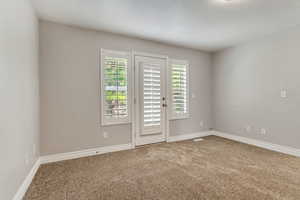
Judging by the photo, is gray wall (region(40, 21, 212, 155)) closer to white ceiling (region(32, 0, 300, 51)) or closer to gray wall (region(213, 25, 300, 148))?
white ceiling (region(32, 0, 300, 51))

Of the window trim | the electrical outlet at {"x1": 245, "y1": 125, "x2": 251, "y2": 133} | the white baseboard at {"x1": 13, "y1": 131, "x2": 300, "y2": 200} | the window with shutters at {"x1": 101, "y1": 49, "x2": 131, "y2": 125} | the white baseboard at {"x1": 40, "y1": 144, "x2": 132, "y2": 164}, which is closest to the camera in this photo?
the white baseboard at {"x1": 13, "y1": 131, "x2": 300, "y2": 200}

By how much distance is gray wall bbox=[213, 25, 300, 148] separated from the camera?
3.12 m

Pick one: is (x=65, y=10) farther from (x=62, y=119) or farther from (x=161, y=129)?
(x=161, y=129)

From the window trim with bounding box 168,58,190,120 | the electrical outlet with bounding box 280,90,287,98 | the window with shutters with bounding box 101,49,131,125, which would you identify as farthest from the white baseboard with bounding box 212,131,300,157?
the window with shutters with bounding box 101,49,131,125

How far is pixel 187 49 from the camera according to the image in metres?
4.42

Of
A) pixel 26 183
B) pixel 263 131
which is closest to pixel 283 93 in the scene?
pixel 263 131

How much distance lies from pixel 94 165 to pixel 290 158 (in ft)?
12.0

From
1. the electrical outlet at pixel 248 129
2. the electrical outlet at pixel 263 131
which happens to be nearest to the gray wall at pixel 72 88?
the electrical outlet at pixel 248 129

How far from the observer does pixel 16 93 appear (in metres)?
1.77

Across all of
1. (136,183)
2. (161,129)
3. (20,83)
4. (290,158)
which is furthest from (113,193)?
(290,158)

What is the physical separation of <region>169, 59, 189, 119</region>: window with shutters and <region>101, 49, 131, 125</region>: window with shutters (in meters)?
1.26

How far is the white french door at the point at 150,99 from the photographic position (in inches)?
145

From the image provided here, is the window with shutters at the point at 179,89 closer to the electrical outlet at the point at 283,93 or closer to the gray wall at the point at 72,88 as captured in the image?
the gray wall at the point at 72,88

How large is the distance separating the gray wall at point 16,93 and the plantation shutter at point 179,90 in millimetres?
3016
